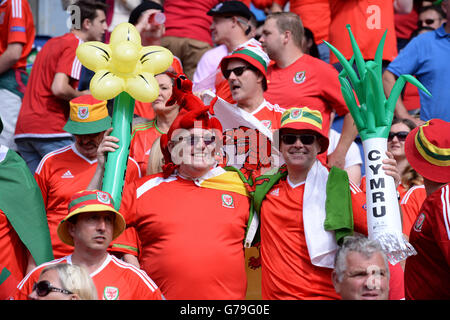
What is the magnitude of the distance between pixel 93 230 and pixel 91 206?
5.7 inches

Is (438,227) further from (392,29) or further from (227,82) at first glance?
(392,29)

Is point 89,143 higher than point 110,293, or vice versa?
point 89,143

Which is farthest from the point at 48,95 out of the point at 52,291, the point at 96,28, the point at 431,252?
the point at 431,252

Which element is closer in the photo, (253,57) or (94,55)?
(94,55)

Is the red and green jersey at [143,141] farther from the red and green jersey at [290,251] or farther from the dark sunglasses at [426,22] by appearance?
the dark sunglasses at [426,22]

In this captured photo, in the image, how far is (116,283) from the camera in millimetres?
4469

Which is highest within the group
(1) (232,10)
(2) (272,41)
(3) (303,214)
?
(1) (232,10)

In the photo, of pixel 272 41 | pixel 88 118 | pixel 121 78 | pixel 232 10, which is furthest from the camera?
pixel 232 10

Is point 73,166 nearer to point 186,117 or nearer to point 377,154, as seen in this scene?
point 186,117

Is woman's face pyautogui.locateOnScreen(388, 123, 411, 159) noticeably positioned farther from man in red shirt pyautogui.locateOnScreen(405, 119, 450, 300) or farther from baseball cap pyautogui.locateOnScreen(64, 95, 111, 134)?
baseball cap pyautogui.locateOnScreen(64, 95, 111, 134)

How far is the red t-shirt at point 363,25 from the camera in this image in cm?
733

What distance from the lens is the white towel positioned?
4766 mm

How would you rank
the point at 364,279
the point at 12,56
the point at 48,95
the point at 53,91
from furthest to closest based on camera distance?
the point at 12,56
the point at 48,95
the point at 53,91
the point at 364,279

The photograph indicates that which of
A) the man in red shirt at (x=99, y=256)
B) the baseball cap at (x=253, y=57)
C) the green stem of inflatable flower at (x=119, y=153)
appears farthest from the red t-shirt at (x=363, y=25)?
the man in red shirt at (x=99, y=256)
